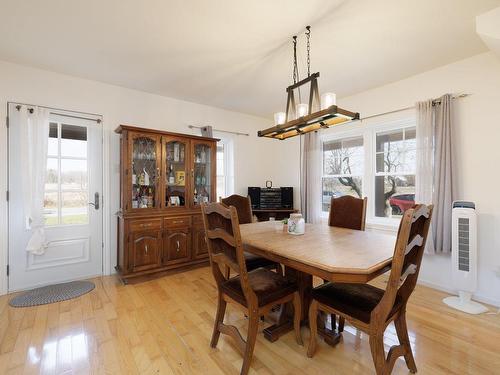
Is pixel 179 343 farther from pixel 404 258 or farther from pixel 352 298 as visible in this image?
pixel 404 258

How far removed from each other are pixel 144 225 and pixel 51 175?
47.2 inches

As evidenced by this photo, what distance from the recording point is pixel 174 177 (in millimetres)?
3354

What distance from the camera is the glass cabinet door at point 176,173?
3289mm

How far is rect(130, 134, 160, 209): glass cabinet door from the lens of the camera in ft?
10.0

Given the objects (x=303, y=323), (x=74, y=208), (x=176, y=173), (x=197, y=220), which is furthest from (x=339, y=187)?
(x=74, y=208)

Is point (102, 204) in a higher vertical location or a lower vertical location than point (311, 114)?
lower

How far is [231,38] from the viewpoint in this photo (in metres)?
2.17

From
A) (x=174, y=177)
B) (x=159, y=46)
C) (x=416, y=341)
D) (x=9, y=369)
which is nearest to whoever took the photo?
(x=9, y=369)

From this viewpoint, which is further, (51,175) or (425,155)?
(51,175)

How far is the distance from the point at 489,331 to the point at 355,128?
257 centimetres

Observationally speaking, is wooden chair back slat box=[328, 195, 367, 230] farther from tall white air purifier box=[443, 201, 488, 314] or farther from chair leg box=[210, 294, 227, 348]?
chair leg box=[210, 294, 227, 348]

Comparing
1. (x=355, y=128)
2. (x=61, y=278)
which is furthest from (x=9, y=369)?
(x=355, y=128)

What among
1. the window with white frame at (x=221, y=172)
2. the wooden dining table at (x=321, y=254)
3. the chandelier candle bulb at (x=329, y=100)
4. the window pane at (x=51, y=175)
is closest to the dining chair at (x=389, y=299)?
the wooden dining table at (x=321, y=254)

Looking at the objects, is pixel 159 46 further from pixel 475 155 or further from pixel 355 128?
pixel 475 155
